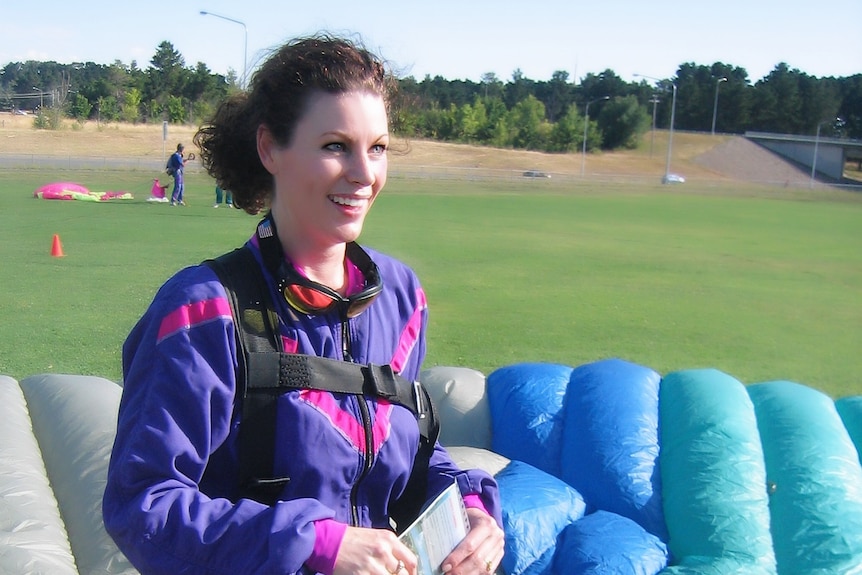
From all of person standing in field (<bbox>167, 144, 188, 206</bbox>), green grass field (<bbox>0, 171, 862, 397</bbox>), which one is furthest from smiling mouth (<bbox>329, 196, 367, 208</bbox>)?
person standing in field (<bbox>167, 144, 188, 206</bbox>)

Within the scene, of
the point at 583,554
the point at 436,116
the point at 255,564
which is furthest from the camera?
the point at 436,116

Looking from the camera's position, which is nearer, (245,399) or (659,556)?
(245,399)

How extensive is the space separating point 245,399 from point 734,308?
31.9 feet

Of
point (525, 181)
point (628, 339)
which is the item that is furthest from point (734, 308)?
point (525, 181)

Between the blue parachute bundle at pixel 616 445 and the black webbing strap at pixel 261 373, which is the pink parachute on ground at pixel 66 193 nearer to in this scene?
the blue parachute bundle at pixel 616 445

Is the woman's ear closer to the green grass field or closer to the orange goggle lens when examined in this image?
the orange goggle lens

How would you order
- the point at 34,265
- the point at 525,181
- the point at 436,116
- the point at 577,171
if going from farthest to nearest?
the point at 436,116 → the point at 577,171 → the point at 525,181 → the point at 34,265

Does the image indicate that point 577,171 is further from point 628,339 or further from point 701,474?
point 701,474

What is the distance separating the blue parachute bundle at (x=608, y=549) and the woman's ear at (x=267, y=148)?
235cm

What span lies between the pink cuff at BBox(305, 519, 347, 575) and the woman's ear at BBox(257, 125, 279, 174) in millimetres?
719

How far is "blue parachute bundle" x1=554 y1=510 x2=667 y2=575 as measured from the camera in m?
3.53

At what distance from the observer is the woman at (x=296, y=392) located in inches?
57.5

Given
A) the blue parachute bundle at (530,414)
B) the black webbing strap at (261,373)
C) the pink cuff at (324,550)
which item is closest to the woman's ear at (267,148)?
the black webbing strap at (261,373)

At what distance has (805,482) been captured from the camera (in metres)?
3.94
